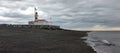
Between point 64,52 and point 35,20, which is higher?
point 35,20

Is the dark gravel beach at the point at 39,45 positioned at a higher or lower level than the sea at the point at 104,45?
higher

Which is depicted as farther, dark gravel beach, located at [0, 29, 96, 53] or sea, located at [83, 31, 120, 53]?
sea, located at [83, 31, 120, 53]

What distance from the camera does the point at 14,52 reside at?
63.7ft

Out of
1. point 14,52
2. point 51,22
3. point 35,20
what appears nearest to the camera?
point 14,52

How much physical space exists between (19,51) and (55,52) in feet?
10.6

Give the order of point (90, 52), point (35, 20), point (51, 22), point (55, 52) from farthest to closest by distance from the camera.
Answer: point (51, 22), point (35, 20), point (90, 52), point (55, 52)

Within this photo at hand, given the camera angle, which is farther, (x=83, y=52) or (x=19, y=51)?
(x=83, y=52)

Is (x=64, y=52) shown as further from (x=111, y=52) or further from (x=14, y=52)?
(x=111, y=52)

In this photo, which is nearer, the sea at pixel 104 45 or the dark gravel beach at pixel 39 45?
the dark gravel beach at pixel 39 45

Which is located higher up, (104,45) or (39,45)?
(39,45)

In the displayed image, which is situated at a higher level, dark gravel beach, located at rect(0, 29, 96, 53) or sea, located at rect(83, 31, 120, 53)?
dark gravel beach, located at rect(0, 29, 96, 53)

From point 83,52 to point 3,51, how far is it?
7.46 meters

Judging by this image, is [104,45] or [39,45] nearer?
[39,45]

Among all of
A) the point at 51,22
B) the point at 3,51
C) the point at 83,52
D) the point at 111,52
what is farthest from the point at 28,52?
the point at 51,22
